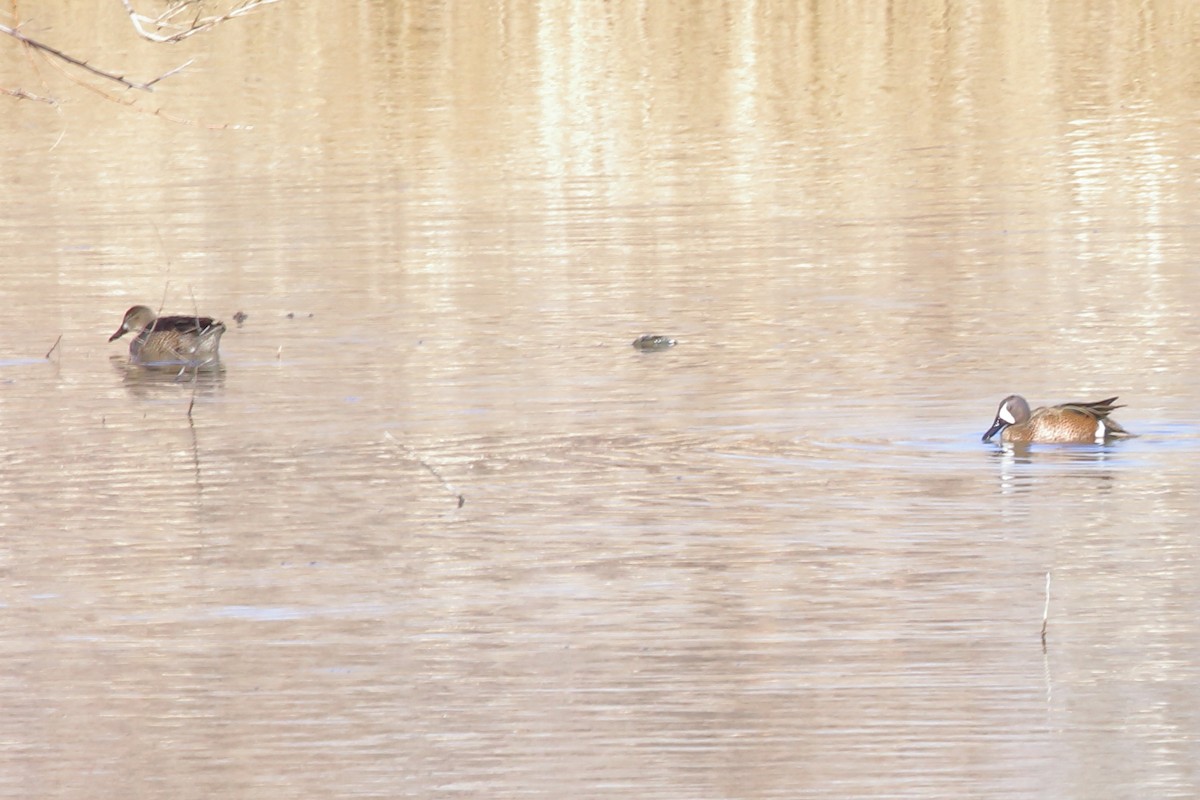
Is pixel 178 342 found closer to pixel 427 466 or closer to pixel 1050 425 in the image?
pixel 427 466

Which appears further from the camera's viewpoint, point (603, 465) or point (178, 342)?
point (178, 342)

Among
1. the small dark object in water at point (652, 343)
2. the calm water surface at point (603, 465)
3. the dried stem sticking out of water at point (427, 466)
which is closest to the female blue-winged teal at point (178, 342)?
the calm water surface at point (603, 465)

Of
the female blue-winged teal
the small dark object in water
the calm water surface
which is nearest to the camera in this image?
the calm water surface

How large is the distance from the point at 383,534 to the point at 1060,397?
14.9 feet

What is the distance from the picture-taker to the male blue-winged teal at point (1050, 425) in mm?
12227

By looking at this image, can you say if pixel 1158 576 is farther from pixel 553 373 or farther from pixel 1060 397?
pixel 553 373

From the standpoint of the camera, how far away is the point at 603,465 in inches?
468

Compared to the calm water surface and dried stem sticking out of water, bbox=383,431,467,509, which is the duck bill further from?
dried stem sticking out of water, bbox=383,431,467,509

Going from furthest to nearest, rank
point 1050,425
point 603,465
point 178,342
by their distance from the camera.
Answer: point 178,342 < point 1050,425 < point 603,465

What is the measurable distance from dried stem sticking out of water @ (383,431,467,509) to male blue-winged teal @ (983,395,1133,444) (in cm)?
273

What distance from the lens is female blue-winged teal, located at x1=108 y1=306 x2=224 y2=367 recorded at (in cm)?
1542

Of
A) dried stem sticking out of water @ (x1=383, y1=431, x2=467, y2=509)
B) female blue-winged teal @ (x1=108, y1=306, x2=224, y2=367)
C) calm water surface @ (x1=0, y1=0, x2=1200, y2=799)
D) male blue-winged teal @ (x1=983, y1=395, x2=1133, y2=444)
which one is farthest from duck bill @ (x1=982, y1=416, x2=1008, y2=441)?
female blue-winged teal @ (x1=108, y1=306, x2=224, y2=367)

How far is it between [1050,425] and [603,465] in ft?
7.32

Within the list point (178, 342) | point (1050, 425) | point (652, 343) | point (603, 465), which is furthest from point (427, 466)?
point (178, 342)
